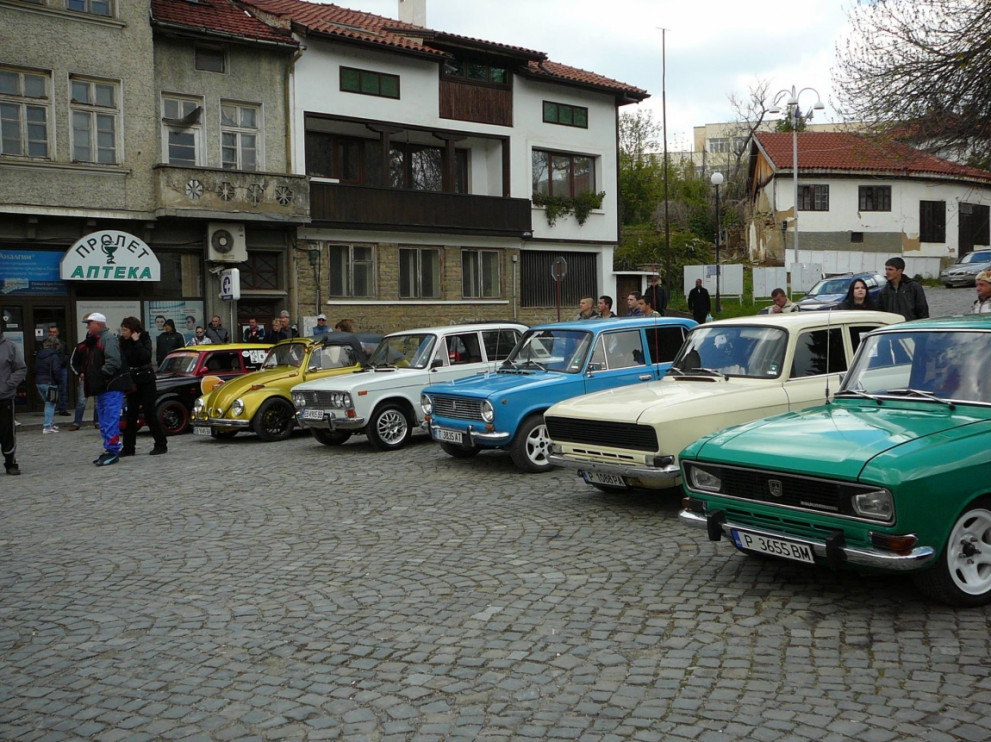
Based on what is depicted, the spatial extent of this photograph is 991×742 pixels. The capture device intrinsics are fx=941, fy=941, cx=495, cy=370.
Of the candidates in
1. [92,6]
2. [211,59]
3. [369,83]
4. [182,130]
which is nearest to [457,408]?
[182,130]

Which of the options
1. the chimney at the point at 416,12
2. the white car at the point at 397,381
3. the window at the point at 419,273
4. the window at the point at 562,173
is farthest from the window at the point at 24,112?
the window at the point at 562,173

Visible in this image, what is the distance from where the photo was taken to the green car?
→ 5105 mm

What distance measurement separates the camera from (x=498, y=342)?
13781 millimetres

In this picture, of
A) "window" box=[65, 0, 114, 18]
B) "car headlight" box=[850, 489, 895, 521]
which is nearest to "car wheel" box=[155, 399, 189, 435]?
"window" box=[65, 0, 114, 18]

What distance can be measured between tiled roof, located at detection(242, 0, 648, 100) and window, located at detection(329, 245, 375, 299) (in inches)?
236

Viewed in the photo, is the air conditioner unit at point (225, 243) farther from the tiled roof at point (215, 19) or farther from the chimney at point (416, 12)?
the chimney at point (416, 12)

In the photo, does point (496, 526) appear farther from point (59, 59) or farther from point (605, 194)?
point (605, 194)

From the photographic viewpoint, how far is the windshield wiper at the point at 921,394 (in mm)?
5984

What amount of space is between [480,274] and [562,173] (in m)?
5.42

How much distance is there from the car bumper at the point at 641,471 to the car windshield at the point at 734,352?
1340 millimetres

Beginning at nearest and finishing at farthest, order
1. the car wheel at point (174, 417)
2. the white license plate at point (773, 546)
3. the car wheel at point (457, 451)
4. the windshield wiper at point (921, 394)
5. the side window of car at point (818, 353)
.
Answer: the white license plate at point (773, 546) → the windshield wiper at point (921, 394) → the side window of car at point (818, 353) → the car wheel at point (457, 451) → the car wheel at point (174, 417)

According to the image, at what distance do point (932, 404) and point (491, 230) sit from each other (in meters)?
24.8

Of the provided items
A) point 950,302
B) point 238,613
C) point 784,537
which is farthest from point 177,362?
point 950,302

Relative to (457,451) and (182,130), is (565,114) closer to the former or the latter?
(182,130)
